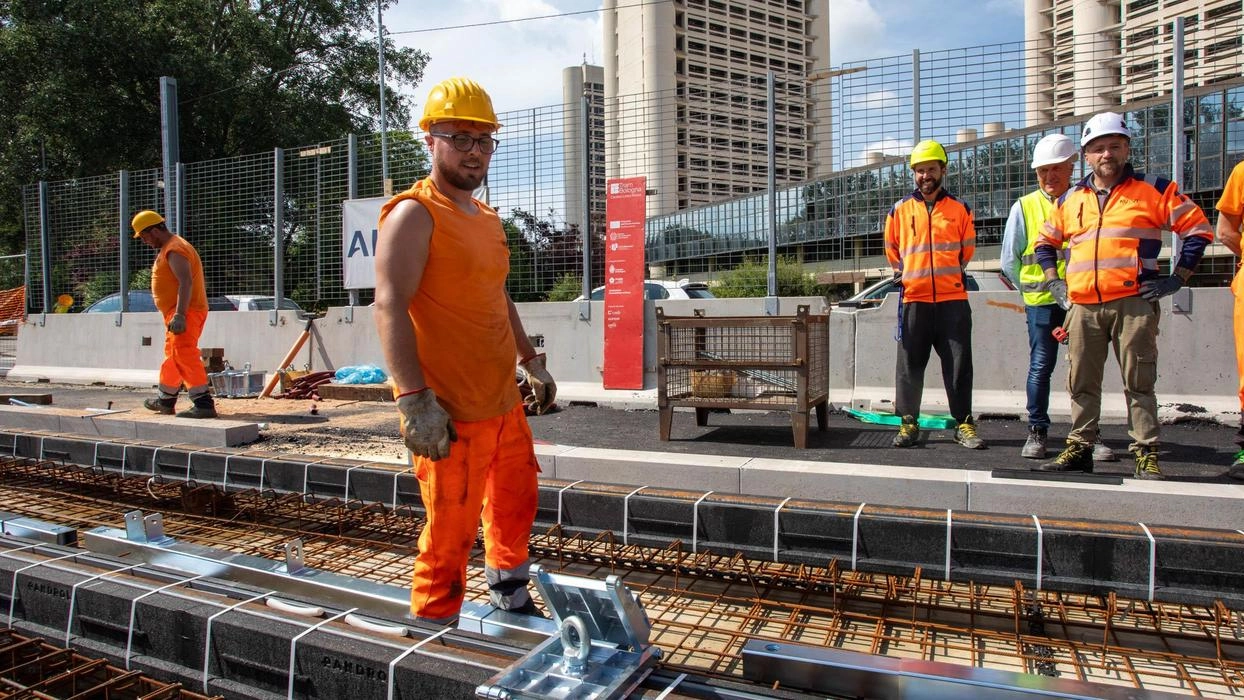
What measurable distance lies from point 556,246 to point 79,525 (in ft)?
22.6

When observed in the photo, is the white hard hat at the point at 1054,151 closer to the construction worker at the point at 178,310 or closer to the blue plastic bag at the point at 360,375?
the construction worker at the point at 178,310

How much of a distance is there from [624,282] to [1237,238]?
588 centimetres

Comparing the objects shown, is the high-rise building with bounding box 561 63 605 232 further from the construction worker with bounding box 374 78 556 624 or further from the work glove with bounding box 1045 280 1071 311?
the construction worker with bounding box 374 78 556 624

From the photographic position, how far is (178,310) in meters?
7.76

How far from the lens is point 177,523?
476cm

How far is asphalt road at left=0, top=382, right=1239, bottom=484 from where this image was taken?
5504 mm

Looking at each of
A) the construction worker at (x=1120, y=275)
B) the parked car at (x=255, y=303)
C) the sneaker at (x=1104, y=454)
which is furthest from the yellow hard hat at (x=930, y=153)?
the parked car at (x=255, y=303)

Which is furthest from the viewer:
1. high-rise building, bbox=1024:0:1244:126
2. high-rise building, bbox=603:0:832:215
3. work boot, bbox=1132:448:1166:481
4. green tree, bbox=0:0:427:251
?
high-rise building, bbox=603:0:832:215

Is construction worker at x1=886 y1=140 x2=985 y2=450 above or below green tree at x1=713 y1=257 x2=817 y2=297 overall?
below

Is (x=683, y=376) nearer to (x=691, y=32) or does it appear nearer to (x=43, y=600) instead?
(x=43, y=600)

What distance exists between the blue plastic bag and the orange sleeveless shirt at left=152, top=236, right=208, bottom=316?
2.70 m

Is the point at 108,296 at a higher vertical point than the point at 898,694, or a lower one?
higher

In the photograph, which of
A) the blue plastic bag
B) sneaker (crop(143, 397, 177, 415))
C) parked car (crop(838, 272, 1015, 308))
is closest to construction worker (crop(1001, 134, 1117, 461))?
parked car (crop(838, 272, 1015, 308))

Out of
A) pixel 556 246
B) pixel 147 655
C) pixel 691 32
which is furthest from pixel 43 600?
pixel 691 32
